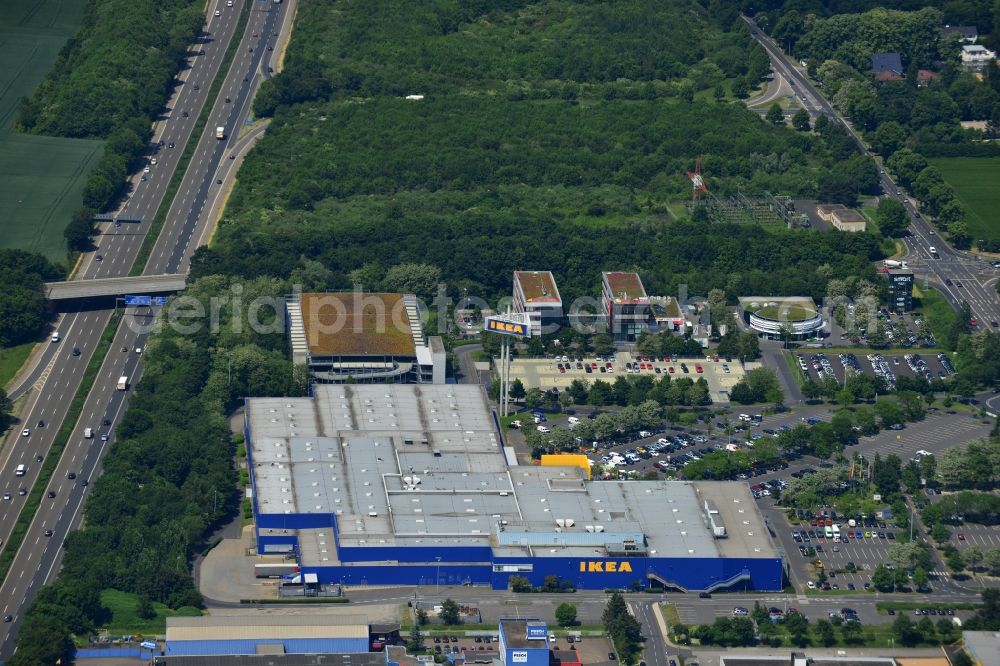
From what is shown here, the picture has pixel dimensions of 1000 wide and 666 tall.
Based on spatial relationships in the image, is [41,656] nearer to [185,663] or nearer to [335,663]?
[185,663]

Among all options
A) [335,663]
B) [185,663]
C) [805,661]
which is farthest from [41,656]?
[805,661]

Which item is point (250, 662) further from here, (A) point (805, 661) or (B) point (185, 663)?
(A) point (805, 661)

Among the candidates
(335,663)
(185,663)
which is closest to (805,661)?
(335,663)

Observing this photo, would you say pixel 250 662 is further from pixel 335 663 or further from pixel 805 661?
pixel 805 661

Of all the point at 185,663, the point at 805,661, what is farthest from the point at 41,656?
the point at 805,661

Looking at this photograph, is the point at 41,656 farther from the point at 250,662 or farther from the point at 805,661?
the point at 805,661

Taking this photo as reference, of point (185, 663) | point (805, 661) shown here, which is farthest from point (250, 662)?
point (805, 661)
